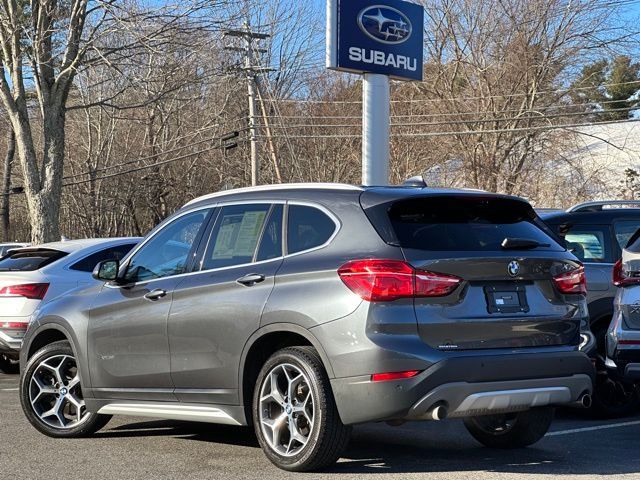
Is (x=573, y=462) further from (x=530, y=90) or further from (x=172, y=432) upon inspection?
(x=530, y=90)

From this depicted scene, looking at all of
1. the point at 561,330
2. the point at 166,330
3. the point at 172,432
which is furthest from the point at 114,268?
the point at 561,330

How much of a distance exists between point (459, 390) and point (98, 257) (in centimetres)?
718

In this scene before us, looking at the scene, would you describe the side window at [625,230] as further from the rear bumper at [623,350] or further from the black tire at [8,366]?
the black tire at [8,366]

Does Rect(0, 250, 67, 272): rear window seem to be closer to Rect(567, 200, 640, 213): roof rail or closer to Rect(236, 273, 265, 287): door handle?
Rect(236, 273, 265, 287): door handle

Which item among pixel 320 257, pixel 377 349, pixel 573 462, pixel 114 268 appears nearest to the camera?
pixel 377 349

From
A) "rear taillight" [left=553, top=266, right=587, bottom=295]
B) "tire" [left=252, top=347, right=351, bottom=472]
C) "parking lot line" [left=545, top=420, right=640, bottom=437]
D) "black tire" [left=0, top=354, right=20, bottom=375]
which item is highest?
"rear taillight" [left=553, top=266, right=587, bottom=295]

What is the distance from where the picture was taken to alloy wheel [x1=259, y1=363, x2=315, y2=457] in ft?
20.0

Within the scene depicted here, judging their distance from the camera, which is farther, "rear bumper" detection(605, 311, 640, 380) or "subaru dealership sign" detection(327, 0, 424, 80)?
"subaru dealership sign" detection(327, 0, 424, 80)

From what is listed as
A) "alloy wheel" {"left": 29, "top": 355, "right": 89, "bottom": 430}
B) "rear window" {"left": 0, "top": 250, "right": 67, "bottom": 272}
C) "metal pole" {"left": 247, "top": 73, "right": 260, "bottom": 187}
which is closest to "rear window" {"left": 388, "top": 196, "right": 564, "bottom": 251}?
"alloy wheel" {"left": 29, "top": 355, "right": 89, "bottom": 430}

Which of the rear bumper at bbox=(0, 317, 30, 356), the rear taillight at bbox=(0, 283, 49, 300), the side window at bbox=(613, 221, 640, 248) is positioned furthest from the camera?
the rear taillight at bbox=(0, 283, 49, 300)

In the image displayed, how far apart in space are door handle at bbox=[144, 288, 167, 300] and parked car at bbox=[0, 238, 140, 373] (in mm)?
4227

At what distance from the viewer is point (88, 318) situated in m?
7.64

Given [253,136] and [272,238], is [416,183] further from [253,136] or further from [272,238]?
[253,136]

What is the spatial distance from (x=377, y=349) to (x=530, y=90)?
99.2 feet
